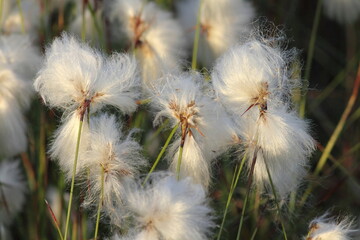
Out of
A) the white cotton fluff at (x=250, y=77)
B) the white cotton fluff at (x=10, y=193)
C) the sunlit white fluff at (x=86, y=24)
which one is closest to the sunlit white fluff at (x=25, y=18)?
the sunlit white fluff at (x=86, y=24)

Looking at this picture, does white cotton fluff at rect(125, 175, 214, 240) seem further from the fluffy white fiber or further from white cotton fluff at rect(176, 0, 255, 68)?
white cotton fluff at rect(176, 0, 255, 68)

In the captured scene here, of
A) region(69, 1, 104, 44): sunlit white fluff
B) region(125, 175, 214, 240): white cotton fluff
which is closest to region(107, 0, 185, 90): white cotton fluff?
region(69, 1, 104, 44): sunlit white fluff

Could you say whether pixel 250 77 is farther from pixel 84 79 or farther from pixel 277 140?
pixel 84 79

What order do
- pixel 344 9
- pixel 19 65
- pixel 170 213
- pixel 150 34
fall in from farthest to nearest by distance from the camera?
pixel 344 9, pixel 150 34, pixel 19 65, pixel 170 213

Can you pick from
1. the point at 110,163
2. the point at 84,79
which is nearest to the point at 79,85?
the point at 84,79

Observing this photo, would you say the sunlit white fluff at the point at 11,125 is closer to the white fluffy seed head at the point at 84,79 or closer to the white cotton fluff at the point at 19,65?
the white cotton fluff at the point at 19,65

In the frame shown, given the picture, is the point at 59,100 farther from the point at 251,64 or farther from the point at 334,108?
the point at 334,108
